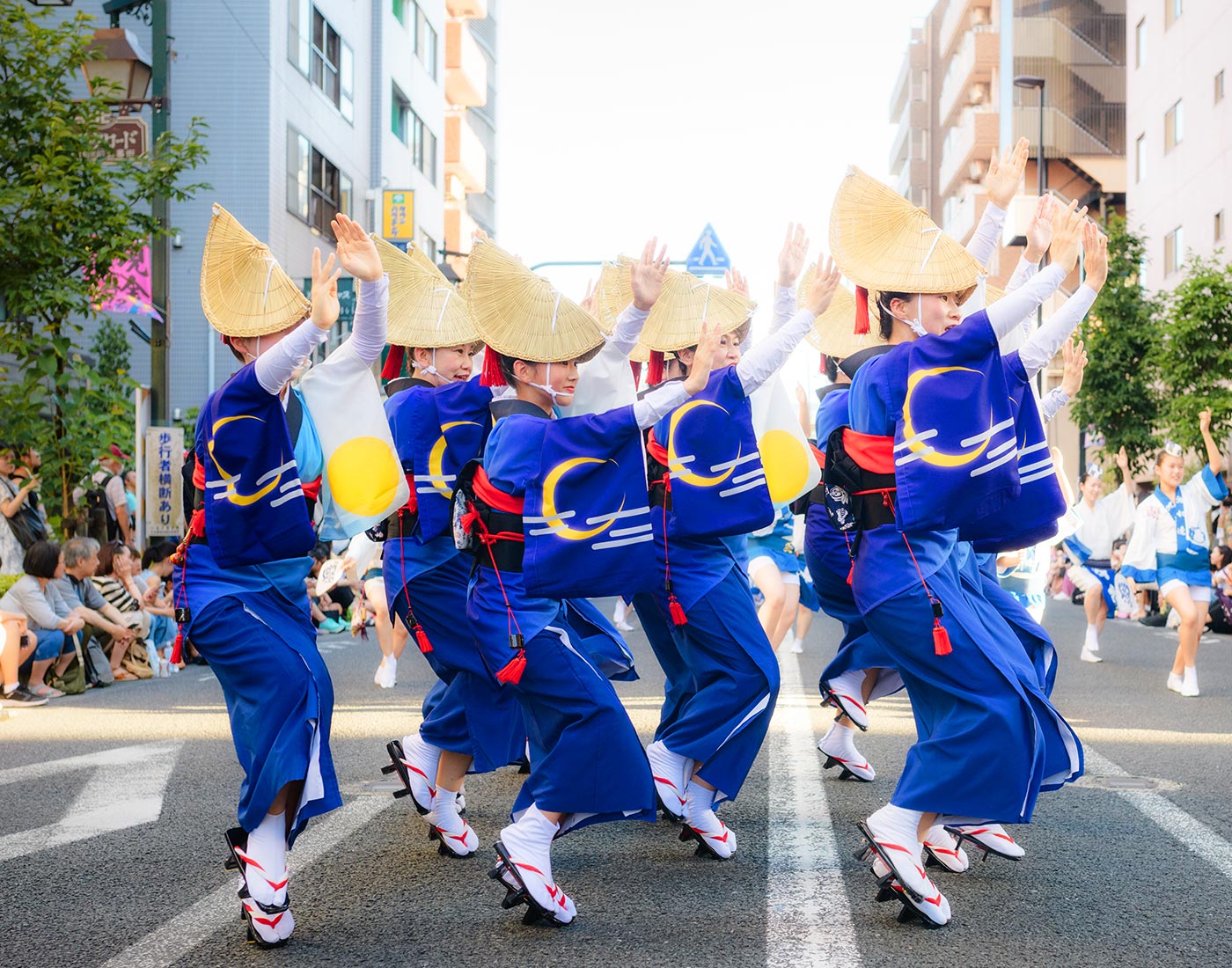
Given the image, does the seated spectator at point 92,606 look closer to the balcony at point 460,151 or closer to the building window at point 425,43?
the building window at point 425,43

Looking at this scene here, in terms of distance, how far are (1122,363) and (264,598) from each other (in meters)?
24.5

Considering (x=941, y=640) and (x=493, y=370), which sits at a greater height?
(x=493, y=370)

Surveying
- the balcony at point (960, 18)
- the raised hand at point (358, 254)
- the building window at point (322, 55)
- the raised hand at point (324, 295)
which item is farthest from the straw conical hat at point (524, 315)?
the balcony at point (960, 18)

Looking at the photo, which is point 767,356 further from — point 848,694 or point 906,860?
point 906,860

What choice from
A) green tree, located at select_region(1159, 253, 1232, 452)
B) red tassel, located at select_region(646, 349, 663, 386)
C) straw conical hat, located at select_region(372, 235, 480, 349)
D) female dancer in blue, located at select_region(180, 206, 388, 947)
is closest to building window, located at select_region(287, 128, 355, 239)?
green tree, located at select_region(1159, 253, 1232, 452)

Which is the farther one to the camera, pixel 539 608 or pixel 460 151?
pixel 460 151

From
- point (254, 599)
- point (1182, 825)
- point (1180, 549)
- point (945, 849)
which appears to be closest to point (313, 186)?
point (1180, 549)

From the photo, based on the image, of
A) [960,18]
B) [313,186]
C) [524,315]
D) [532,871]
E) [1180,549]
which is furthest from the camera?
[960,18]

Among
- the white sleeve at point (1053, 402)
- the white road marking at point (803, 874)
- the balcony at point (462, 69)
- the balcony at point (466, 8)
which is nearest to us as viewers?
the white road marking at point (803, 874)

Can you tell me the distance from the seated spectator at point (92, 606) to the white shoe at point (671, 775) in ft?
23.3

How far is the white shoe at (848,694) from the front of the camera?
6.77 meters

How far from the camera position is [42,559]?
35.3 feet

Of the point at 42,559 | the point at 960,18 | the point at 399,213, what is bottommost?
the point at 42,559

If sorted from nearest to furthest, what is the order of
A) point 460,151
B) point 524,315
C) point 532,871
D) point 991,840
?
point 532,871
point 524,315
point 991,840
point 460,151
